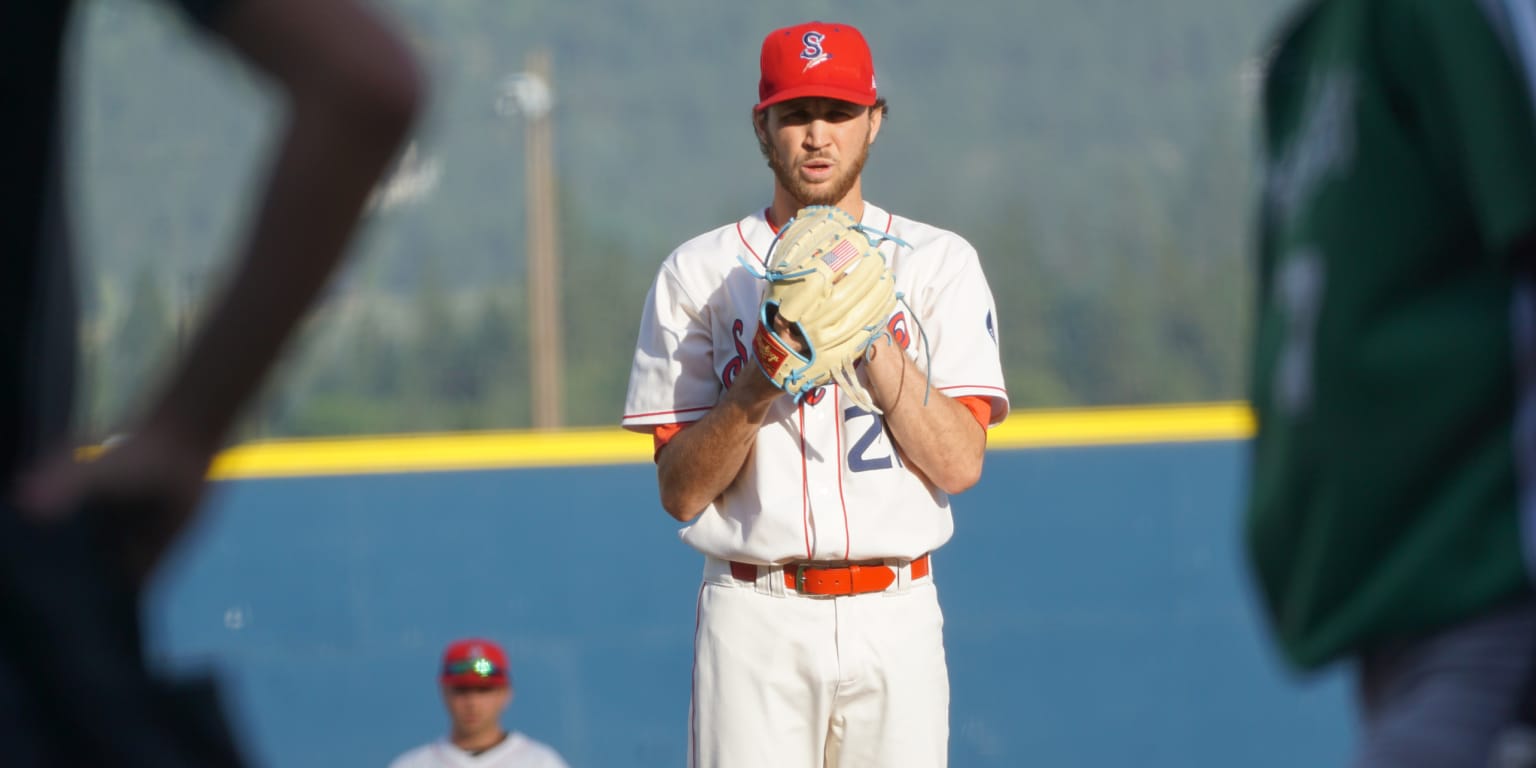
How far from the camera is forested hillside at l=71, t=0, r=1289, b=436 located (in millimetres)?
11406

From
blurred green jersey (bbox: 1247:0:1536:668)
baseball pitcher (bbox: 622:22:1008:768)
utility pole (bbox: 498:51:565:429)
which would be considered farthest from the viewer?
utility pole (bbox: 498:51:565:429)

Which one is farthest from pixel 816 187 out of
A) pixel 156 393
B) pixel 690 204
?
pixel 690 204

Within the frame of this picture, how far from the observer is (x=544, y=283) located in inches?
430

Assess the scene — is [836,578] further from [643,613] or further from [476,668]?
[643,613]

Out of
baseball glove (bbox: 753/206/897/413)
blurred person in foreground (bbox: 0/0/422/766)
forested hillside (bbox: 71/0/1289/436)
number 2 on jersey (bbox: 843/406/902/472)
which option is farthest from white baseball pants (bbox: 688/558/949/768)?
forested hillside (bbox: 71/0/1289/436)

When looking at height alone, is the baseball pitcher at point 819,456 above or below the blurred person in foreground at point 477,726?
above

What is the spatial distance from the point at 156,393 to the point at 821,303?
1967 mm

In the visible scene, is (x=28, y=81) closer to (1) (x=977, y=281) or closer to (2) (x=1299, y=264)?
(2) (x=1299, y=264)

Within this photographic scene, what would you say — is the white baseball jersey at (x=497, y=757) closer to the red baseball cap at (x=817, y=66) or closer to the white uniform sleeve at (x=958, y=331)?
the white uniform sleeve at (x=958, y=331)

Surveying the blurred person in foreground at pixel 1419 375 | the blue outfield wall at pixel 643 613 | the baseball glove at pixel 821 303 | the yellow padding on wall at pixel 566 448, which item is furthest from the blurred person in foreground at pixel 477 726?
the blurred person in foreground at pixel 1419 375

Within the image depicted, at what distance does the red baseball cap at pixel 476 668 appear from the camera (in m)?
5.04

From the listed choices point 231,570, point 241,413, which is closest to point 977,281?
point 241,413

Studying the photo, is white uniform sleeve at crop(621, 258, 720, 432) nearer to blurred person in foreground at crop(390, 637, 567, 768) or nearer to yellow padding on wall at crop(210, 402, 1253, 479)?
blurred person in foreground at crop(390, 637, 567, 768)

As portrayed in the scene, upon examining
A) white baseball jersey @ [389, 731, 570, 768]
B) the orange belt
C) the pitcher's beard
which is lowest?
white baseball jersey @ [389, 731, 570, 768]
